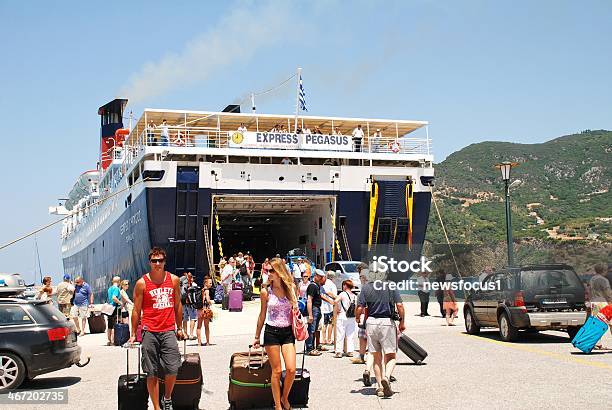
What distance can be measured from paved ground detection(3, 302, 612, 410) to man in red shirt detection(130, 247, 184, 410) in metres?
1.36

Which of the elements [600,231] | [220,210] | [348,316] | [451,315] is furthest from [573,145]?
[348,316]

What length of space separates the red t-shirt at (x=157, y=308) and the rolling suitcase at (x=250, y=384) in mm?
1142

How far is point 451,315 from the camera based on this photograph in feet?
60.7

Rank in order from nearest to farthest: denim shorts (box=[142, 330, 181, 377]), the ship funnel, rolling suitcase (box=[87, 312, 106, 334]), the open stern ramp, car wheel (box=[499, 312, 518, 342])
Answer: denim shorts (box=[142, 330, 181, 377])
car wheel (box=[499, 312, 518, 342])
rolling suitcase (box=[87, 312, 106, 334])
the open stern ramp
the ship funnel

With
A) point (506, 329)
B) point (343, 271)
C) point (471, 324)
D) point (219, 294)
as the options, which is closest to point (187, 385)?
point (506, 329)

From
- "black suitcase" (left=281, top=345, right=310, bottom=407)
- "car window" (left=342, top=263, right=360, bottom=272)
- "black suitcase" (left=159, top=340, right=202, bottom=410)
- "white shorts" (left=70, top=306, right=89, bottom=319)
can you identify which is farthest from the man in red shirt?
"car window" (left=342, top=263, right=360, bottom=272)

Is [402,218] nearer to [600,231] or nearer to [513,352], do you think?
[513,352]

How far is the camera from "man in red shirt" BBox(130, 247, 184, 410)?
6902mm

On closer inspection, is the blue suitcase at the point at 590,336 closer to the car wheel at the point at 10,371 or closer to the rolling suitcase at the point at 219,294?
the car wheel at the point at 10,371

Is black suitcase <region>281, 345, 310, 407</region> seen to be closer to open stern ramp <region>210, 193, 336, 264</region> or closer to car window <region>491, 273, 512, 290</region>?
car window <region>491, 273, 512, 290</region>

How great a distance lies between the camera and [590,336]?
11.5m

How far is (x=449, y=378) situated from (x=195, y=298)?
22.7 ft

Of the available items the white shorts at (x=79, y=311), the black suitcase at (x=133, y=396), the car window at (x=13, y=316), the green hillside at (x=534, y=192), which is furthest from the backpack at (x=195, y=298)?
the green hillside at (x=534, y=192)

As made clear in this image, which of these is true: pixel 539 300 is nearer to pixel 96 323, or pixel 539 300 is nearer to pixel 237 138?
pixel 96 323
